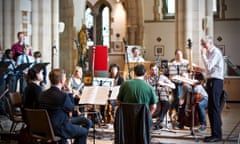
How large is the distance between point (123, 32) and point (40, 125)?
16890 mm

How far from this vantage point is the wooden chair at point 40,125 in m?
5.83

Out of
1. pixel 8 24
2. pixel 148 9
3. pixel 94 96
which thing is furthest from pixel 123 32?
pixel 94 96

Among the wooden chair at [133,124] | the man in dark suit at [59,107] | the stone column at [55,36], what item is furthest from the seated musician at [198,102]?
the stone column at [55,36]

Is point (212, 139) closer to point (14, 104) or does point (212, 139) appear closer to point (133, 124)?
point (133, 124)

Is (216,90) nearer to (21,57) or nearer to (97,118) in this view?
(97,118)

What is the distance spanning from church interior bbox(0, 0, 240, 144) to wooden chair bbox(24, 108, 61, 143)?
2254mm

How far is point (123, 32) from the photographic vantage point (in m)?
22.6

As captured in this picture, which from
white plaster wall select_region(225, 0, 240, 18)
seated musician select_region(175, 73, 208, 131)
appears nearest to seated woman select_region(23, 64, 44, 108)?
seated musician select_region(175, 73, 208, 131)

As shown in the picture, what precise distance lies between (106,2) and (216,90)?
15866mm

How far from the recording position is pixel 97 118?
31.6 feet

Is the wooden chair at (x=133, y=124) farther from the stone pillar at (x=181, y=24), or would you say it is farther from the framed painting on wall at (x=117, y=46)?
the framed painting on wall at (x=117, y=46)

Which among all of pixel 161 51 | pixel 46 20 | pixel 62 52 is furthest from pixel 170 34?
pixel 46 20

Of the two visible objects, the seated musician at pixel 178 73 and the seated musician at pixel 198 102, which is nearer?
the seated musician at pixel 198 102

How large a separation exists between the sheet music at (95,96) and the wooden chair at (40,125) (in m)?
1.29
